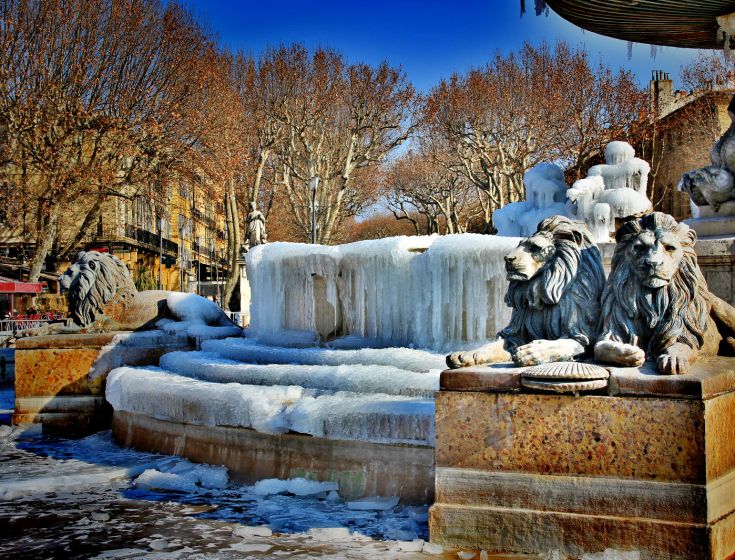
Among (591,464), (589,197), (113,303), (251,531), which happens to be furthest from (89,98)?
(591,464)

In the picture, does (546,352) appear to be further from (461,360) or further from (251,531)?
(251,531)

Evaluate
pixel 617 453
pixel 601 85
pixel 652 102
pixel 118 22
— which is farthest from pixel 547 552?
pixel 652 102

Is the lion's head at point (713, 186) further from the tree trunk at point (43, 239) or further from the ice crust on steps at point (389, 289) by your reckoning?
the tree trunk at point (43, 239)

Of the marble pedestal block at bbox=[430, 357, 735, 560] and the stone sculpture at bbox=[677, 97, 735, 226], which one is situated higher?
the stone sculpture at bbox=[677, 97, 735, 226]

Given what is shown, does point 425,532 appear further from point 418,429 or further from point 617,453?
point 617,453

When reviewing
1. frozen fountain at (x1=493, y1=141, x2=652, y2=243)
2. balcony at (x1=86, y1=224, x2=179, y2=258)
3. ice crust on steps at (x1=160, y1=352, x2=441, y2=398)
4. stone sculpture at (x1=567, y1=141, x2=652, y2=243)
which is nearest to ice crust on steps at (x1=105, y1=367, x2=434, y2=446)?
ice crust on steps at (x1=160, y1=352, x2=441, y2=398)

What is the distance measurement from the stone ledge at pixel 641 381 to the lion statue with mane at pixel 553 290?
0.22 meters

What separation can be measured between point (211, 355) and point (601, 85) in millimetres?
28185

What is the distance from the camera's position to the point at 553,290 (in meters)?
4.73

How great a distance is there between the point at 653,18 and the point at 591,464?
22.1 feet

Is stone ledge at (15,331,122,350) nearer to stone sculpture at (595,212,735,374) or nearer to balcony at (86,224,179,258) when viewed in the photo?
stone sculpture at (595,212,735,374)

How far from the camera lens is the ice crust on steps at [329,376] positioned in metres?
6.52

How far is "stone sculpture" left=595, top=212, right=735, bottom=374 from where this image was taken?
4316 millimetres

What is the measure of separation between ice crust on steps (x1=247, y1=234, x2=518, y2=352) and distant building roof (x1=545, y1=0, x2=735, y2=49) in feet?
9.84
